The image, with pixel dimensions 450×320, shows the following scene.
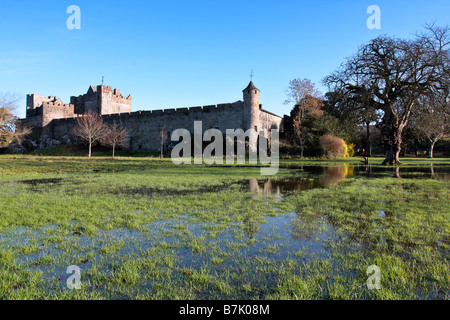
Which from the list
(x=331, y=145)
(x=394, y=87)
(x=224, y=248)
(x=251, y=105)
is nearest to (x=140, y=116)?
(x=251, y=105)

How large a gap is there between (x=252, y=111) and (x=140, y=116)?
1917 cm

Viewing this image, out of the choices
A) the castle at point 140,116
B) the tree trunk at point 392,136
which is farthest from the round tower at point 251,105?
the tree trunk at point 392,136

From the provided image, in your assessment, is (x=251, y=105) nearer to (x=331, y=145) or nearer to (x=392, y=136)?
(x=331, y=145)

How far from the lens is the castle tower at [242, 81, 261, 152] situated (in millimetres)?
34438

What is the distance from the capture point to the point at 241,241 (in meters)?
4.24

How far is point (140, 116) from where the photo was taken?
1695 inches

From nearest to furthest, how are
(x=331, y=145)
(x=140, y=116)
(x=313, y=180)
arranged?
(x=313, y=180), (x=331, y=145), (x=140, y=116)

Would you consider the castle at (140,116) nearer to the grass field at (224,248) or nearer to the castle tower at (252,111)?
the castle tower at (252,111)

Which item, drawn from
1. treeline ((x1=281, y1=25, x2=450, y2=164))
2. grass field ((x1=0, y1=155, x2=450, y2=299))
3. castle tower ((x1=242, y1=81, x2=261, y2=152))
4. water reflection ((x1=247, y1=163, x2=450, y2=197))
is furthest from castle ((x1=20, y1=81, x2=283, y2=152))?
grass field ((x1=0, y1=155, x2=450, y2=299))

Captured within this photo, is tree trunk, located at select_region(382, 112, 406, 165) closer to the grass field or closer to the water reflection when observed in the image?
the water reflection

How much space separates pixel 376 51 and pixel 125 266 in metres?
23.3

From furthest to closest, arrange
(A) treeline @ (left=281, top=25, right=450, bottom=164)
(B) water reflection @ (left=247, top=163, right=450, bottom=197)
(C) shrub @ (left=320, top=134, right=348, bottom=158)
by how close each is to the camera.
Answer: (C) shrub @ (left=320, top=134, right=348, bottom=158) → (A) treeline @ (left=281, top=25, right=450, bottom=164) → (B) water reflection @ (left=247, top=163, right=450, bottom=197)
